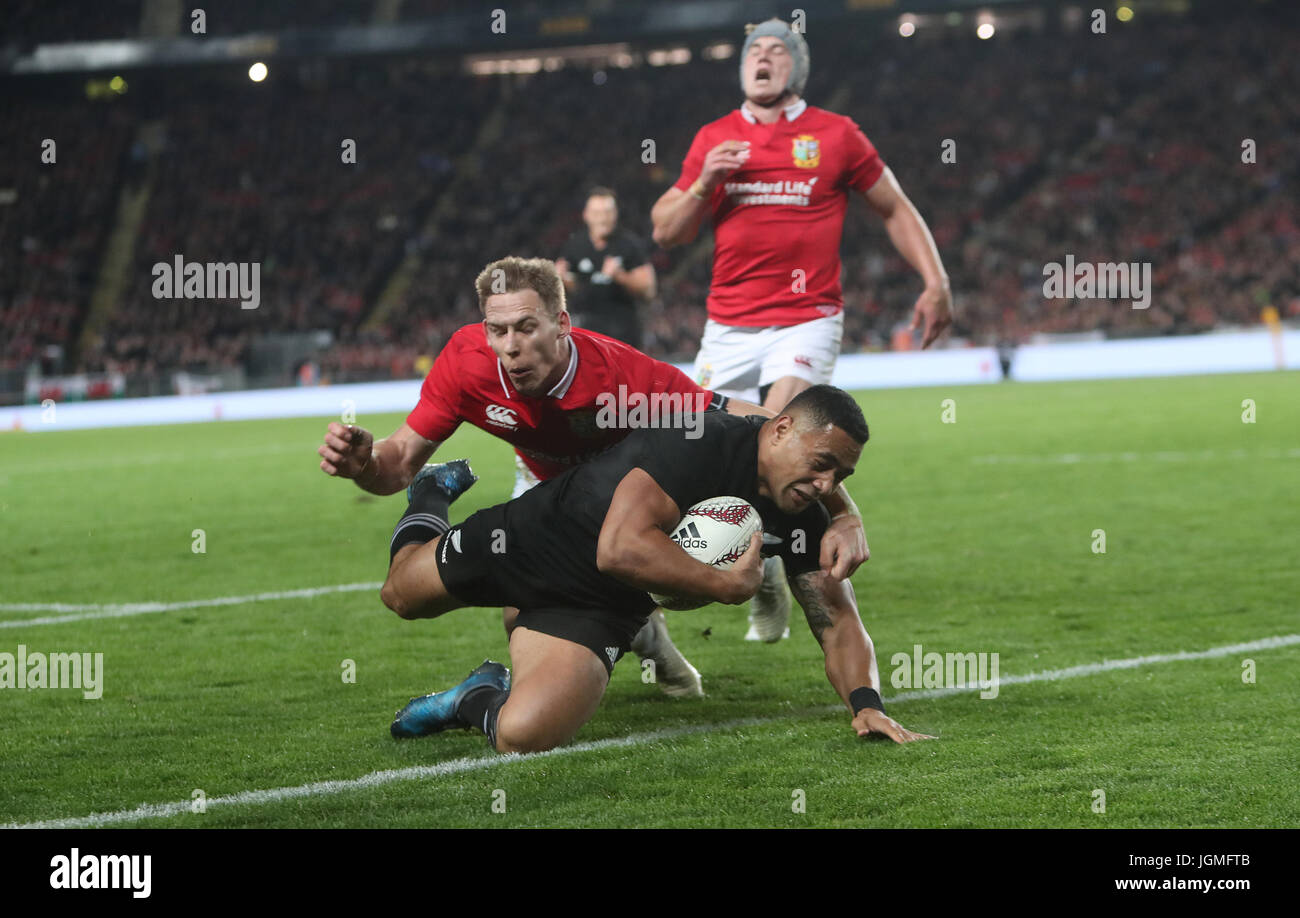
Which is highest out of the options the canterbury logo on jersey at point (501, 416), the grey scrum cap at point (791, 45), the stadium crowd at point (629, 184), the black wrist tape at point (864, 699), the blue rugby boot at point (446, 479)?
the stadium crowd at point (629, 184)

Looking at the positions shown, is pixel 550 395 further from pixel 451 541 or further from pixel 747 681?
pixel 747 681

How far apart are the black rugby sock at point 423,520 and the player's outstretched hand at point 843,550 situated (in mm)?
1516

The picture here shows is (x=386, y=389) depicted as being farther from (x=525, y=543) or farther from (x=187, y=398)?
(x=525, y=543)

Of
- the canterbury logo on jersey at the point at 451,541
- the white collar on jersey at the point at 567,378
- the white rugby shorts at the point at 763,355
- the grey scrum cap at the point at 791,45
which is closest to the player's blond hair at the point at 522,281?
the white collar on jersey at the point at 567,378

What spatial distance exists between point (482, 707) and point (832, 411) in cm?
144

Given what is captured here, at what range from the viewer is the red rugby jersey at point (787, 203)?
23.9 feet

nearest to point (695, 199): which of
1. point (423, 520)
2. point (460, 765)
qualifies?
point (423, 520)

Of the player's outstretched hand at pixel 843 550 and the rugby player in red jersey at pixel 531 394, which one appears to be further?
the rugby player in red jersey at pixel 531 394

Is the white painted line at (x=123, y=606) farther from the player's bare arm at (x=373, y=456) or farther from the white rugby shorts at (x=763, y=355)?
the player's bare arm at (x=373, y=456)

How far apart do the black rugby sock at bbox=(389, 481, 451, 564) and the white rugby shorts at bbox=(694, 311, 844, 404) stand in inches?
69.3

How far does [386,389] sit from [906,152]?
16431 mm
